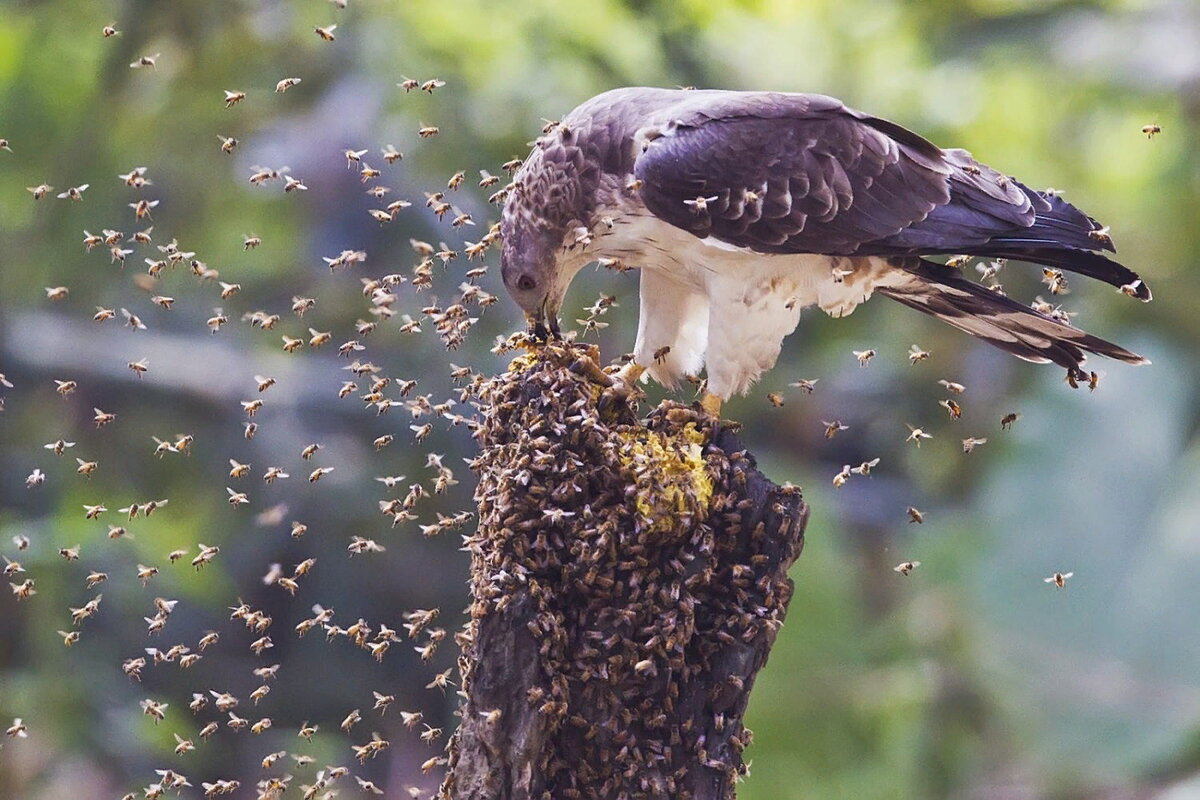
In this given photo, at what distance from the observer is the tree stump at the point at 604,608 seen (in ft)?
9.62

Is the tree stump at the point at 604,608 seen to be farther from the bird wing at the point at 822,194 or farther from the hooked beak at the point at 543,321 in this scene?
the bird wing at the point at 822,194

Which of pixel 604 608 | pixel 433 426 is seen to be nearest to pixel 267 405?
pixel 433 426

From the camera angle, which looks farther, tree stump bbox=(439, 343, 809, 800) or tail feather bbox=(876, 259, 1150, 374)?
tail feather bbox=(876, 259, 1150, 374)

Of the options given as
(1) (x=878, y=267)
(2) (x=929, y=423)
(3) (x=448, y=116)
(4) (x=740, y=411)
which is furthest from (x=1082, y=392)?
(1) (x=878, y=267)

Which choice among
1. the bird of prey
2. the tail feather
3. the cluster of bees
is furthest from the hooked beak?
the tail feather

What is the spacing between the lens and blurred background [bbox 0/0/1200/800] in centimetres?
759

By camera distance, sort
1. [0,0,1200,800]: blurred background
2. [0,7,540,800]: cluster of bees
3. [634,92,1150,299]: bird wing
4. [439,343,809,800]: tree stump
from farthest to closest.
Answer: [0,0,1200,800]: blurred background, [634,92,1150,299]: bird wing, [0,7,540,800]: cluster of bees, [439,343,809,800]: tree stump

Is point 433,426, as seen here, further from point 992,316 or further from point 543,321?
point 992,316

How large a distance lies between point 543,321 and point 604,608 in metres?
1.03

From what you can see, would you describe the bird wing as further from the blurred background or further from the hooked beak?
the blurred background

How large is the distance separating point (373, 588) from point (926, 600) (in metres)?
3.54

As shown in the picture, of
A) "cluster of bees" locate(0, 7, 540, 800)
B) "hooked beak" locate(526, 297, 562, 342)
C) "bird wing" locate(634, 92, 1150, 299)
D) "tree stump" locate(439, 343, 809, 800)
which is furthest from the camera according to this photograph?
"hooked beak" locate(526, 297, 562, 342)

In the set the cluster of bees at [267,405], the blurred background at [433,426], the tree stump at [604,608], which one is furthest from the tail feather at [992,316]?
the blurred background at [433,426]

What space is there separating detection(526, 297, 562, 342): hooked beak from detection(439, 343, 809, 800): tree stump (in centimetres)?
52
